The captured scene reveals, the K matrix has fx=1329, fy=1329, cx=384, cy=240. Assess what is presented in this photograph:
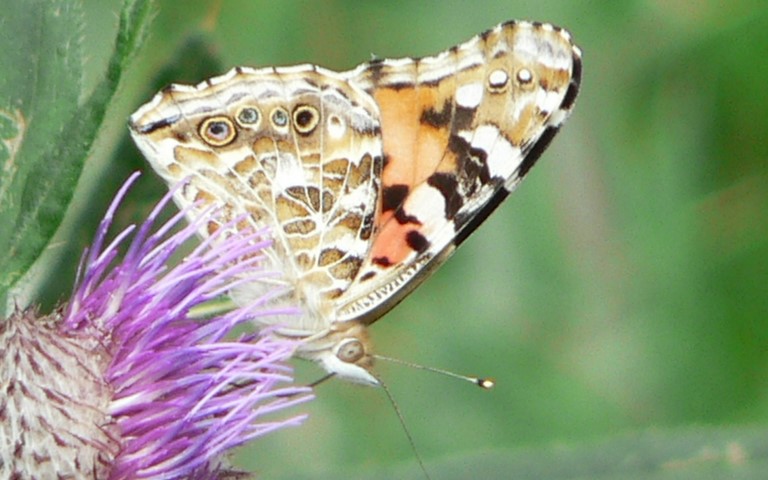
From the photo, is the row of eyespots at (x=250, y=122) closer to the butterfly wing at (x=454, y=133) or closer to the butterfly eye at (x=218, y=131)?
the butterfly eye at (x=218, y=131)

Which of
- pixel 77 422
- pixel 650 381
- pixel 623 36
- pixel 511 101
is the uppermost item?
pixel 623 36

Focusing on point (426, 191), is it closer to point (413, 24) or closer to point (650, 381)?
point (413, 24)

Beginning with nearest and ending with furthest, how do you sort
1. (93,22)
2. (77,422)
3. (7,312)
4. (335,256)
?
(77,422) → (7,312) → (335,256) → (93,22)

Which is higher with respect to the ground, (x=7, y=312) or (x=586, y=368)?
(x=586, y=368)

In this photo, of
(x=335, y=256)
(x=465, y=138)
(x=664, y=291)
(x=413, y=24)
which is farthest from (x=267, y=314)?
(x=664, y=291)

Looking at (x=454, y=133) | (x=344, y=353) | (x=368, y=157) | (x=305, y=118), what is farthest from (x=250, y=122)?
(x=344, y=353)

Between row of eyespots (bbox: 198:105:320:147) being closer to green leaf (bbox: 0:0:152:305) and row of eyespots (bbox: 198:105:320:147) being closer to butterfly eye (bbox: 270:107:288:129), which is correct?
butterfly eye (bbox: 270:107:288:129)

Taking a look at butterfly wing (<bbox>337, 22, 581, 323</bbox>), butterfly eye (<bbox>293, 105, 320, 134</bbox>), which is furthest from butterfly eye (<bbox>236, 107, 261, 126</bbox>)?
butterfly wing (<bbox>337, 22, 581, 323</bbox>)

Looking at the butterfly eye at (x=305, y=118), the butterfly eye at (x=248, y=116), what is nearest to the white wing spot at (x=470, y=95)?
the butterfly eye at (x=305, y=118)
